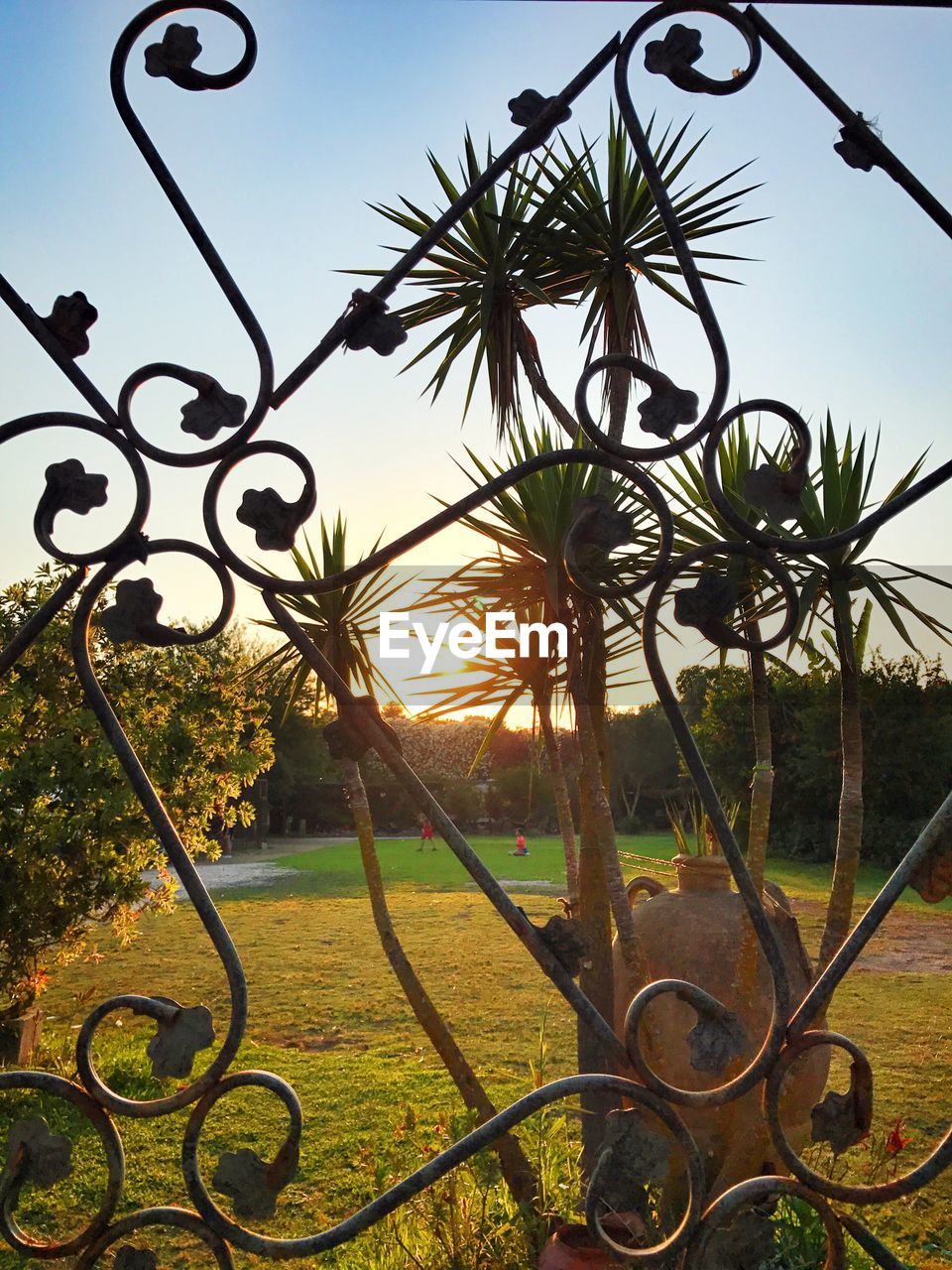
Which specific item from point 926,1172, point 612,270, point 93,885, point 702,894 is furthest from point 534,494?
point 93,885

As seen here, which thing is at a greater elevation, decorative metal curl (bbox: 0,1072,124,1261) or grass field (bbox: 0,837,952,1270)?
decorative metal curl (bbox: 0,1072,124,1261)

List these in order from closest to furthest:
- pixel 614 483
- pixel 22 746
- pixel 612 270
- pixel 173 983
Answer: pixel 614 483, pixel 612 270, pixel 22 746, pixel 173 983

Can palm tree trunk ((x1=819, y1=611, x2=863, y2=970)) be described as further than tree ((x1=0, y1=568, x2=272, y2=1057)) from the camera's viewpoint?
No

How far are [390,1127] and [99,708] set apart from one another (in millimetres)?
4227

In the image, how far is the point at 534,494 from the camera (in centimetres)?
370

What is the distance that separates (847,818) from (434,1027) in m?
1.50

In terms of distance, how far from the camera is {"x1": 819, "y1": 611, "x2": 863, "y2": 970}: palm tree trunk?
3.11m

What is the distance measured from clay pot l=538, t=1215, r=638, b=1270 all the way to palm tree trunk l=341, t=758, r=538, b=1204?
76 centimetres


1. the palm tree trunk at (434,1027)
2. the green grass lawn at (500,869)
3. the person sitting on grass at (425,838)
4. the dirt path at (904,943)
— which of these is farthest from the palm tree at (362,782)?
the person sitting on grass at (425,838)

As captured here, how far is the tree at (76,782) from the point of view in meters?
5.04

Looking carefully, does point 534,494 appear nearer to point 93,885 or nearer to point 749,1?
point 749,1

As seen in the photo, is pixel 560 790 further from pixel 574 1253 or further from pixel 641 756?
pixel 641 756

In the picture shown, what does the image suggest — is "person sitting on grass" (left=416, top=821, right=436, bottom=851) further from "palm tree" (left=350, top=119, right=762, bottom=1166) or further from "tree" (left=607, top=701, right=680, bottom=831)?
"palm tree" (left=350, top=119, right=762, bottom=1166)

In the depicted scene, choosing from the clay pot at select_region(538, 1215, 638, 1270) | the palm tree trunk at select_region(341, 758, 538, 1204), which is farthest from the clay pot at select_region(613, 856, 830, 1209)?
the clay pot at select_region(538, 1215, 638, 1270)
